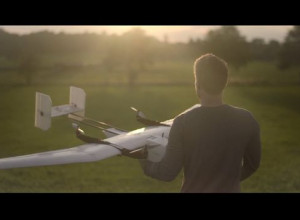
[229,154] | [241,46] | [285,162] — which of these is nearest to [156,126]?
[229,154]

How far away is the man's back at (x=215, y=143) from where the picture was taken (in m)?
3.42

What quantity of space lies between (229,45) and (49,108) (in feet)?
159

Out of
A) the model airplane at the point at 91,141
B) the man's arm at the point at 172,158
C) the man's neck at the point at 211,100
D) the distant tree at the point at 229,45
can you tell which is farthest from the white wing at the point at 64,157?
the distant tree at the point at 229,45

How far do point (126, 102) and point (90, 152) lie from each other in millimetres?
31304

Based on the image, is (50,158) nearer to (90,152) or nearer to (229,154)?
(90,152)

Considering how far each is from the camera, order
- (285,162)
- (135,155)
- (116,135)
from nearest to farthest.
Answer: (135,155) → (116,135) → (285,162)

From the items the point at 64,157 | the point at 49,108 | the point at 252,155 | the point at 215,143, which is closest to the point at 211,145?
the point at 215,143

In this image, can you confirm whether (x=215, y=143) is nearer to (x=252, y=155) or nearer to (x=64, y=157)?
(x=252, y=155)

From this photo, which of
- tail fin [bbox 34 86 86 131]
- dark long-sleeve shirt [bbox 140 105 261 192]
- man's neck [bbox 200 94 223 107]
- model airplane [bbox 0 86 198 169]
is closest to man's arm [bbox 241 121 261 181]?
dark long-sleeve shirt [bbox 140 105 261 192]

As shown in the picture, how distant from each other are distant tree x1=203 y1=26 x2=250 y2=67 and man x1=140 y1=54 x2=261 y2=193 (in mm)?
50765

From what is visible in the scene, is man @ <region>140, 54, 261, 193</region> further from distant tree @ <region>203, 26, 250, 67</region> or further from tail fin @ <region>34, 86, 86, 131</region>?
distant tree @ <region>203, 26, 250, 67</region>

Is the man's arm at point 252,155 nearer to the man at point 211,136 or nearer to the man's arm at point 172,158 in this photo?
the man at point 211,136

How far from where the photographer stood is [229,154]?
349 cm

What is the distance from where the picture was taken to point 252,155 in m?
3.78
